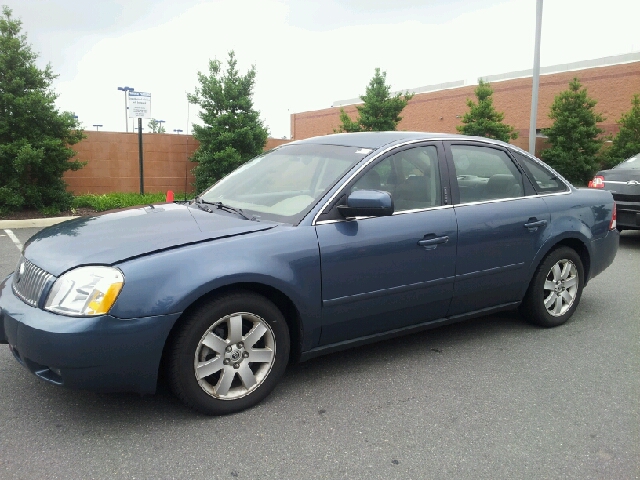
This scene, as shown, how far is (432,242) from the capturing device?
379 cm

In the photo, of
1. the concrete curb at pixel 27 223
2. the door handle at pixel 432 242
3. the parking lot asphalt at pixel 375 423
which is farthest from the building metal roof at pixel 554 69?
the parking lot asphalt at pixel 375 423

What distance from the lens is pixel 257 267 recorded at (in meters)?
3.09

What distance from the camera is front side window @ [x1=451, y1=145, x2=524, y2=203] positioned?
416 cm

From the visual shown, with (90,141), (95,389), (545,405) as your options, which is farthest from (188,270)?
(90,141)

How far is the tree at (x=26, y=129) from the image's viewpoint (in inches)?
436

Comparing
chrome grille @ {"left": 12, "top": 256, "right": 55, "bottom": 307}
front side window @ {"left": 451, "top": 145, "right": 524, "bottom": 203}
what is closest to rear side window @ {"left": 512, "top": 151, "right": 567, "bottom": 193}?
front side window @ {"left": 451, "top": 145, "right": 524, "bottom": 203}

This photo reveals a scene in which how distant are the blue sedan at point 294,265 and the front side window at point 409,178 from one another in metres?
0.01

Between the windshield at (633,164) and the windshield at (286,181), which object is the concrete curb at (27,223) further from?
the windshield at (633,164)

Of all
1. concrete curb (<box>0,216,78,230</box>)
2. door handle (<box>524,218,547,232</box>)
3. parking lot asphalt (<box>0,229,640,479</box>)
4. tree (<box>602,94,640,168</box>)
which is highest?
tree (<box>602,94,640,168</box>)

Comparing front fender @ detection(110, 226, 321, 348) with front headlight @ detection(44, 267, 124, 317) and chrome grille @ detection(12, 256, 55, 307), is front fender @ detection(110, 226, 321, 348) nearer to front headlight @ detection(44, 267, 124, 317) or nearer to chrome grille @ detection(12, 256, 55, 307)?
front headlight @ detection(44, 267, 124, 317)

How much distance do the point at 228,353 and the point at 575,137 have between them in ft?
63.6

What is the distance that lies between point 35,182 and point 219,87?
5.04 meters

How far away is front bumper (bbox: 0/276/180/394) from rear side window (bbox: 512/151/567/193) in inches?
124

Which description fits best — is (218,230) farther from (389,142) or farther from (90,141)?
(90,141)
